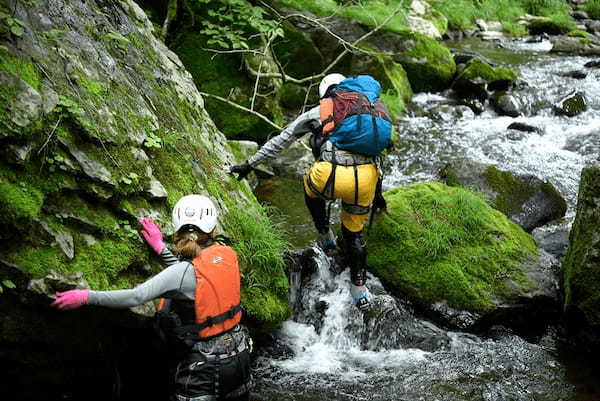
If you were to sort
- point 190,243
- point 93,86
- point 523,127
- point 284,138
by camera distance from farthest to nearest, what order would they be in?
point 523,127 < point 284,138 < point 93,86 < point 190,243

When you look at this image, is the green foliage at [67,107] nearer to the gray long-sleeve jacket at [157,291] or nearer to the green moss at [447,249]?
the gray long-sleeve jacket at [157,291]

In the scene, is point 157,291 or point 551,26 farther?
point 551,26

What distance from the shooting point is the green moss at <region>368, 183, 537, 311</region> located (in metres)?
6.44

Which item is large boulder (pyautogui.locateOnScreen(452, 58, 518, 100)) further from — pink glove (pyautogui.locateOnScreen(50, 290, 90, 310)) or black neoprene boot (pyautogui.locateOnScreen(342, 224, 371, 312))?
pink glove (pyautogui.locateOnScreen(50, 290, 90, 310))

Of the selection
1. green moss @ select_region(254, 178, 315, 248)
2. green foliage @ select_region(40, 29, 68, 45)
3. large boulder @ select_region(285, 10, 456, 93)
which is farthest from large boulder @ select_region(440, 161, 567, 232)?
large boulder @ select_region(285, 10, 456, 93)

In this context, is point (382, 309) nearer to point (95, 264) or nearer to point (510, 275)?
point (510, 275)

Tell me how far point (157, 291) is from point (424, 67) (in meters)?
13.3

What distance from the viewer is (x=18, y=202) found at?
12.5 ft

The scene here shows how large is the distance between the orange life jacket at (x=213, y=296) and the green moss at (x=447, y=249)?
331cm

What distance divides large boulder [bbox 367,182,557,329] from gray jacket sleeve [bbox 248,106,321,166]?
196 cm

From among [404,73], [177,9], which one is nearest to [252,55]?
[177,9]

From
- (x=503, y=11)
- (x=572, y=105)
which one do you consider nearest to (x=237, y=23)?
(x=572, y=105)

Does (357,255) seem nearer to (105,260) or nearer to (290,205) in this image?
(290,205)

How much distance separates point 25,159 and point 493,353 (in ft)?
17.7
